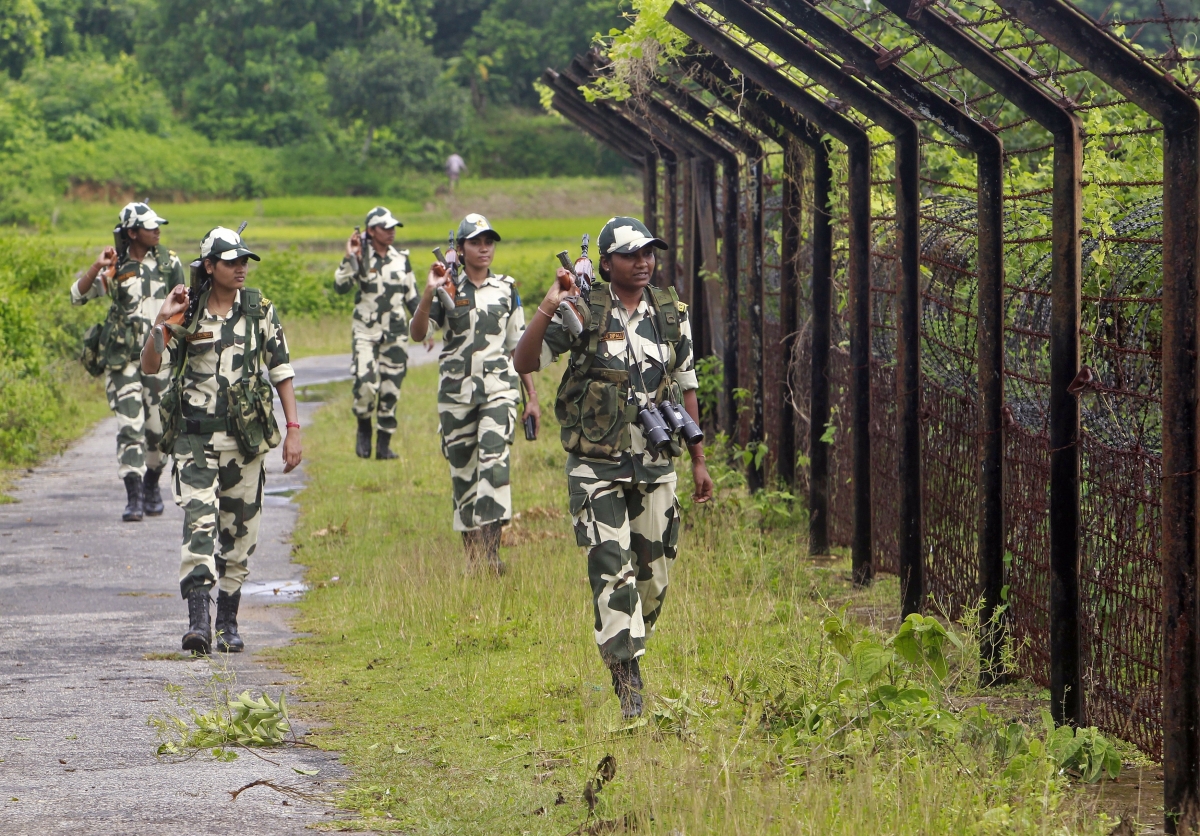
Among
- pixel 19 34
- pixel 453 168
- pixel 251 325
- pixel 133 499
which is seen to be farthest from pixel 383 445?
pixel 19 34

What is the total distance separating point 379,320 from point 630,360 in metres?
8.56

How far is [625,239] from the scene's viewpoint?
618 centimetres

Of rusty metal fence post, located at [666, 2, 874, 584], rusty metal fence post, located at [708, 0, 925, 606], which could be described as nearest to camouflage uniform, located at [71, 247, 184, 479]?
rusty metal fence post, located at [666, 2, 874, 584]

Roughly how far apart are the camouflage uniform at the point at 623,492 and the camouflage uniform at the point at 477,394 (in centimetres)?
298

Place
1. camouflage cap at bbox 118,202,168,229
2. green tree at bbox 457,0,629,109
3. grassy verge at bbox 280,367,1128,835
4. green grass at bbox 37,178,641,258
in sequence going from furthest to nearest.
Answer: green tree at bbox 457,0,629,109 < green grass at bbox 37,178,641,258 < camouflage cap at bbox 118,202,168,229 < grassy verge at bbox 280,367,1128,835

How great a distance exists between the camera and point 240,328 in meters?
7.66

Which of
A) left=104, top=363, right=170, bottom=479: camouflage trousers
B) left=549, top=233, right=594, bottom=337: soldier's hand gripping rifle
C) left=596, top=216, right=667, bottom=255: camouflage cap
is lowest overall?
left=104, top=363, right=170, bottom=479: camouflage trousers

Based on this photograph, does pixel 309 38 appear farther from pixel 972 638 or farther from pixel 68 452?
pixel 972 638

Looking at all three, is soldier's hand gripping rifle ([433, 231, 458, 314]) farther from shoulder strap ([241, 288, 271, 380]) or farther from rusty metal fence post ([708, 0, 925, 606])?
rusty metal fence post ([708, 0, 925, 606])

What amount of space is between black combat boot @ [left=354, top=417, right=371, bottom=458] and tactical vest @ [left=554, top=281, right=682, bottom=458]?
862 cm

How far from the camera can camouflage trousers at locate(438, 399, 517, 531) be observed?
9.25 meters

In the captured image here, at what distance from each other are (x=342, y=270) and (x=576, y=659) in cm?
789

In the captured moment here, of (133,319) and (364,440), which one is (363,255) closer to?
(364,440)

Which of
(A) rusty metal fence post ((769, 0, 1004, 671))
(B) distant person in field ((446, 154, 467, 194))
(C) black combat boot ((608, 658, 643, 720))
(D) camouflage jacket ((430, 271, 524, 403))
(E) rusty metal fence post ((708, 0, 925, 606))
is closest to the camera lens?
(C) black combat boot ((608, 658, 643, 720))
